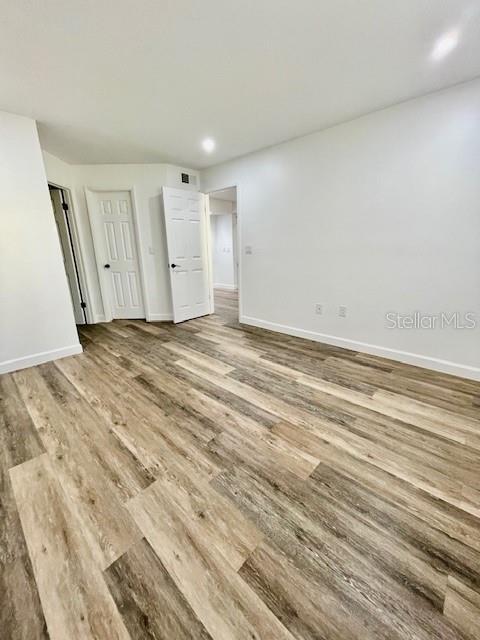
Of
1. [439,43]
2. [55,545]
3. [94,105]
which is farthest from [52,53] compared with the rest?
[55,545]

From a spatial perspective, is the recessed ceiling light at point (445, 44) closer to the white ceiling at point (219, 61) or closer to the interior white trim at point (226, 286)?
the white ceiling at point (219, 61)

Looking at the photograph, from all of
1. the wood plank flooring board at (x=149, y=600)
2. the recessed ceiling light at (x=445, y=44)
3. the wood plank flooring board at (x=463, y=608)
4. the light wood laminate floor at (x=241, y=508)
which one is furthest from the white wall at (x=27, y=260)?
the wood plank flooring board at (x=463, y=608)

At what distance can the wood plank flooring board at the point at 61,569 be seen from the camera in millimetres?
882

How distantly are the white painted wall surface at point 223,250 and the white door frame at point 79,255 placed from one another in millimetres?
4007

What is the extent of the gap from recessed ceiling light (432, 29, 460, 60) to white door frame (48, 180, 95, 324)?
14.0 ft

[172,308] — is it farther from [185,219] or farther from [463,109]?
[463,109]

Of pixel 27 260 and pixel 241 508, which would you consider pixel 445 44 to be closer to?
pixel 241 508

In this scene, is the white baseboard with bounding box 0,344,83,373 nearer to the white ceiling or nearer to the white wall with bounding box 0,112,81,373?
the white wall with bounding box 0,112,81,373

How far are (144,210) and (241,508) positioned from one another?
165 inches

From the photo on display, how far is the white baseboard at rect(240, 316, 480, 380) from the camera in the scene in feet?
8.05

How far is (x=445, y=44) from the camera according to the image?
1.73 meters

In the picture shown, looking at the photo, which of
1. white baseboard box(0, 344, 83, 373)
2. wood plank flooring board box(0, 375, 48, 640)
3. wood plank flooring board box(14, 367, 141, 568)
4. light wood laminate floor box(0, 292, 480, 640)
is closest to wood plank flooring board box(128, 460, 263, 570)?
light wood laminate floor box(0, 292, 480, 640)

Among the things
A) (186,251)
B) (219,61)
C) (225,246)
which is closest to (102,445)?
(219,61)

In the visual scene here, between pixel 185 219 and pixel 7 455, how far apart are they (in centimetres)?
359
